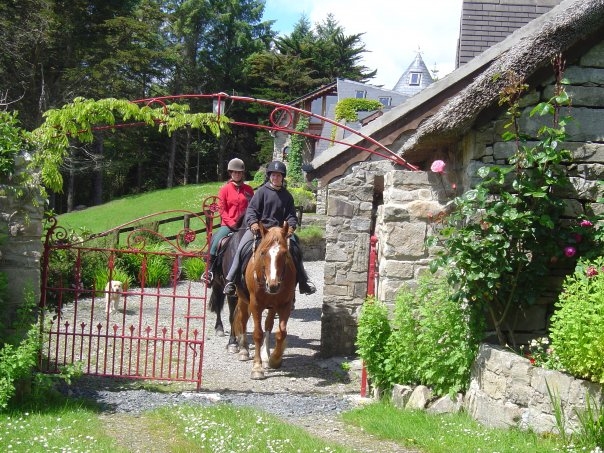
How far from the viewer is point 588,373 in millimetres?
4859

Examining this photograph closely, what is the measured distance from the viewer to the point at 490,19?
11711mm

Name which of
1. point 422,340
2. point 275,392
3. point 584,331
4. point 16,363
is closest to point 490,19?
point 422,340

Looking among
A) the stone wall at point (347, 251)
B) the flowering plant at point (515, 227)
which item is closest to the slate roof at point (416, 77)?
the stone wall at point (347, 251)

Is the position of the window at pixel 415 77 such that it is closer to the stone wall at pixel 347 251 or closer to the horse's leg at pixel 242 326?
the stone wall at pixel 347 251

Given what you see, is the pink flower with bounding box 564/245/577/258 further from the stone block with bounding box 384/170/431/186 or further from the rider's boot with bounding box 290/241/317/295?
the rider's boot with bounding box 290/241/317/295

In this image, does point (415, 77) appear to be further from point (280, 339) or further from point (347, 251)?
point (280, 339)

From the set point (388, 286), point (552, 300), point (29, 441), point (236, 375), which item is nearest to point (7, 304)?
point (29, 441)

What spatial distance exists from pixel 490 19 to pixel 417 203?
575 cm

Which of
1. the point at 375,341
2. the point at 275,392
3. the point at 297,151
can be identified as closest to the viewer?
the point at 375,341

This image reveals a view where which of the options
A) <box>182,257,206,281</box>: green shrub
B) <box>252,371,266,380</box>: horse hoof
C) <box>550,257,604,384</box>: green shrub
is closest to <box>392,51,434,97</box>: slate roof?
<box>182,257,206,281</box>: green shrub

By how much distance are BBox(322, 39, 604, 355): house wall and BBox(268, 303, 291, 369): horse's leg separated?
0.94 metres

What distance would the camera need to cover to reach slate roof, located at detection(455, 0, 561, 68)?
11.6 meters

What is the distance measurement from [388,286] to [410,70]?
29.7 meters

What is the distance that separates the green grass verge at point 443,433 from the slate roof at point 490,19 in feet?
23.4
